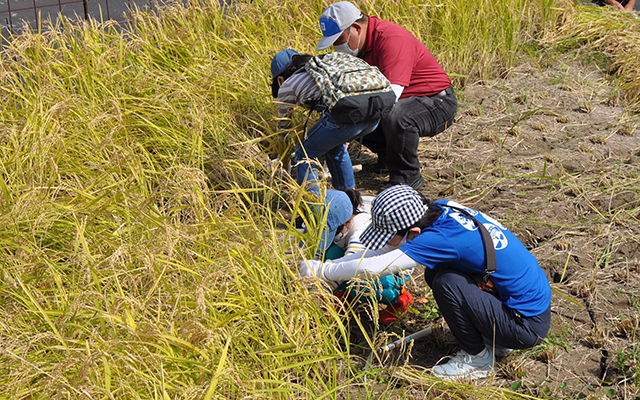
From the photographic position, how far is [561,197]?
3.71 metres

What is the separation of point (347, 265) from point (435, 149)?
6.80 ft

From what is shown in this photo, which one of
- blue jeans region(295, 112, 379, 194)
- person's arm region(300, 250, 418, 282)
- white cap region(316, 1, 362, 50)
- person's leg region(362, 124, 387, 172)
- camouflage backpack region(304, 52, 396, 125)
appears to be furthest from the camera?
person's leg region(362, 124, 387, 172)

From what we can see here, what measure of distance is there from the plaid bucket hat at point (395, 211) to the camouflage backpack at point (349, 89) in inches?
35.2

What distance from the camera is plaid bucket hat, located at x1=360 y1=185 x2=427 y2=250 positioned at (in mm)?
2422

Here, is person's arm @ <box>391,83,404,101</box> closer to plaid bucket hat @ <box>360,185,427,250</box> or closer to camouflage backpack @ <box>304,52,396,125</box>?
camouflage backpack @ <box>304,52,396,125</box>

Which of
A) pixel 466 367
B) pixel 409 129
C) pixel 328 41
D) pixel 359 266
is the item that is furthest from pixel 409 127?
pixel 466 367

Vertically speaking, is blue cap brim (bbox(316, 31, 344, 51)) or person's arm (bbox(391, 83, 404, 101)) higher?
blue cap brim (bbox(316, 31, 344, 51))

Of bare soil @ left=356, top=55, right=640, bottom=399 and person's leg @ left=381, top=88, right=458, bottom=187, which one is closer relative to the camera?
bare soil @ left=356, top=55, right=640, bottom=399

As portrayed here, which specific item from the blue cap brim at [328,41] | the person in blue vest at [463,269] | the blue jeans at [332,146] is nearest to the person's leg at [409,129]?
the blue jeans at [332,146]

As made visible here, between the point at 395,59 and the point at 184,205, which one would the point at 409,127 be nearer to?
the point at 395,59

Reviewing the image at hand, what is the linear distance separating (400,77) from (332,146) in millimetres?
585

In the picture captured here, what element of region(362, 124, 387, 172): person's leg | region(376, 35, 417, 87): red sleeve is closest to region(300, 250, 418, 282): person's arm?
region(376, 35, 417, 87): red sleeve

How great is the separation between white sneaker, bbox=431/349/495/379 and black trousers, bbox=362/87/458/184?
1.46 m

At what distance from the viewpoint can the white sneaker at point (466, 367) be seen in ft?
8.14
